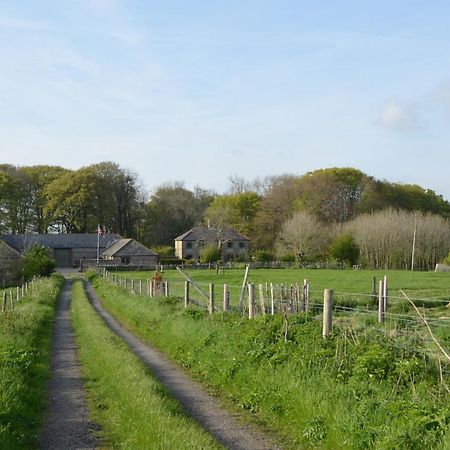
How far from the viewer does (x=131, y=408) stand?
979 centimetres

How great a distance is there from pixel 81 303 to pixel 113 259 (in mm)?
54831

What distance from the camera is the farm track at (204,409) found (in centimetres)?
872

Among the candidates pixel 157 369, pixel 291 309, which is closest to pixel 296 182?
pixel 291 309

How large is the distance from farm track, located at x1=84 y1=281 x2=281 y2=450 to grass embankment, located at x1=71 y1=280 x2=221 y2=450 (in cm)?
35

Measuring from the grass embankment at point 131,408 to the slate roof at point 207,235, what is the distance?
85.2 meters

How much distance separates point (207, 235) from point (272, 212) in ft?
38.0

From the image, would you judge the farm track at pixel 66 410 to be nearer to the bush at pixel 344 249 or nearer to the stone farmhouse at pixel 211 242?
the bush at pixel 344 249

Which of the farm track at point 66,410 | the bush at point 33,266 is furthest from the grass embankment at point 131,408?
the bush at point 33,266

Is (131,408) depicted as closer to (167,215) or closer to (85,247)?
(85,247)

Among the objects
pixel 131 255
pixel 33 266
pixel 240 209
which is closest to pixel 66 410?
pixel 33 266

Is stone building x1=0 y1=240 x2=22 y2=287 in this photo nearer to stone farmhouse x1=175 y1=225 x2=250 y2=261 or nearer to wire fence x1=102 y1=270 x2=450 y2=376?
wire fence x1=102 y1=270 x2=450 y2=376

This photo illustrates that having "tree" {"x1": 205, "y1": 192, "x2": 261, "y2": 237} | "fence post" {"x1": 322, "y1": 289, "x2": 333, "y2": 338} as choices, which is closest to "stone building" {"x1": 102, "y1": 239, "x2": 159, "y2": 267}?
"tree" {"x1": 205, "y1": 192, "x2": 261, "y2": 237}

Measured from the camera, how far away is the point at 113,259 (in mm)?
88500

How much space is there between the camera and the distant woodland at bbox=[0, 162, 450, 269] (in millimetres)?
91000
